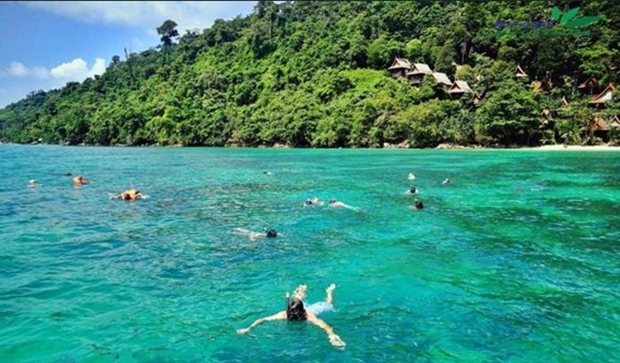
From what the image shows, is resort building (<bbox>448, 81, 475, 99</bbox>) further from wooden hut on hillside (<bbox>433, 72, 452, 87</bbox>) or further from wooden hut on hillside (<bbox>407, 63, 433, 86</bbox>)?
wooden hut on hillside (<bbox>407, 63, 433, 86</bbox>)

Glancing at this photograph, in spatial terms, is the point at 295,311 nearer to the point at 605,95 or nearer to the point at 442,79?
the point at 605,95

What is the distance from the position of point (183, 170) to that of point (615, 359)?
42.3 metres

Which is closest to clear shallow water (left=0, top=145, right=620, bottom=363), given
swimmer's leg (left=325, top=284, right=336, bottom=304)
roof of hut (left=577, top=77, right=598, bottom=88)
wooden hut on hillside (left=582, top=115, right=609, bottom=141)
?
swimmer's leg (left=325, top=284, right=336, bottom=304)

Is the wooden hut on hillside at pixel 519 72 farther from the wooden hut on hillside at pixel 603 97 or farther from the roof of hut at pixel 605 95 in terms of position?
the wooden hut on hillside at pixel 603 97

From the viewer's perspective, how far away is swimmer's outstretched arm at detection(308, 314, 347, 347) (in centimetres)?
922

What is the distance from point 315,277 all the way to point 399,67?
88.3 metres

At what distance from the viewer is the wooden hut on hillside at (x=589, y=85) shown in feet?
251

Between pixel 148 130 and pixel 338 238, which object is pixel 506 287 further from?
pixel 148 130

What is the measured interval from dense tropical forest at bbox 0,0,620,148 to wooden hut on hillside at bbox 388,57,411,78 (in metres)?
3.36

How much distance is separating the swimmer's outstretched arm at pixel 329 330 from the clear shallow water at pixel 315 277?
0.55 ft

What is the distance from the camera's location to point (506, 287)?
12.4 meters

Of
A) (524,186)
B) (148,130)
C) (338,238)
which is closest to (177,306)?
(338,238)

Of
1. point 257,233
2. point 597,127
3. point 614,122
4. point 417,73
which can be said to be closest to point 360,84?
point 417,73

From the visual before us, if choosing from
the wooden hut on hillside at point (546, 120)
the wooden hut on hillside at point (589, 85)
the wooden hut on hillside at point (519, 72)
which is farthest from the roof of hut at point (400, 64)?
the wooden hut on hillside at point (546, 120)
